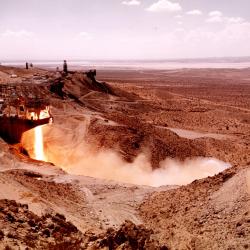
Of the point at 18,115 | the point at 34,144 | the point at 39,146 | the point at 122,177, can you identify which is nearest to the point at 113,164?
the point at 122,177

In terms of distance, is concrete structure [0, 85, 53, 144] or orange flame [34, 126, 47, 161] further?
orange flame [34, 126, 47, 161]

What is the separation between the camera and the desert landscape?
12891mm

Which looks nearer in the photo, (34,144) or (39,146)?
(34,144)

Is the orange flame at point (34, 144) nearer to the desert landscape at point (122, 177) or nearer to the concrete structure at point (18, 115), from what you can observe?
the desert landscape at point (122, 177)

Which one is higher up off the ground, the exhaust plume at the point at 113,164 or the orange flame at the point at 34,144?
the orange flame at the point at 34,144

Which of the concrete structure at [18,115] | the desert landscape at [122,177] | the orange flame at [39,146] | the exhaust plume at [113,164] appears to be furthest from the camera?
the orange flame at [39,146]

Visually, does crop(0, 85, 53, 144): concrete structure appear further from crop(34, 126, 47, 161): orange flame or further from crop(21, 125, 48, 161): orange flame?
crop(34, 126, 47, 161): orange flame

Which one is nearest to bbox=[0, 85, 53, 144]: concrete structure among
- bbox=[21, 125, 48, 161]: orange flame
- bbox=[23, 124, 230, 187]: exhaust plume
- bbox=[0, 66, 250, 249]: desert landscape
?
bbox=[21, 125, 48, 161]: orange flame

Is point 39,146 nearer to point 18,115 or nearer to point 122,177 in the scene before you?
point 18,115

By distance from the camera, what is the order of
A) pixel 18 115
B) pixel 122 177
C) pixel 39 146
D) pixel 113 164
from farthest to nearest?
pixel 18 115
pixel 39 146
pixel 113 164
pixel 122 177

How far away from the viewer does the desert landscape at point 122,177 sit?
508 inches

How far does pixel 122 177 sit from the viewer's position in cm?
2609

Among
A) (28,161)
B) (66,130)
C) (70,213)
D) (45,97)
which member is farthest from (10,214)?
(45,97)

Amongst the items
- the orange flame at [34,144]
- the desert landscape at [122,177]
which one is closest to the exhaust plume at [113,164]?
the desert landscape at [122,177]
